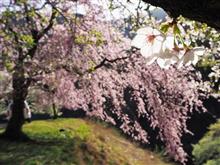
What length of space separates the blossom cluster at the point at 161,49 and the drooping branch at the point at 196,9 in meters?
0.09

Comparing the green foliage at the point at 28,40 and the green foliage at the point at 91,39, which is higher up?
the green foliage at the point at 91,39

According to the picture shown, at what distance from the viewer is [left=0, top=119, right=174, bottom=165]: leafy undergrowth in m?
13.2

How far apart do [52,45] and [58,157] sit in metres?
2.99

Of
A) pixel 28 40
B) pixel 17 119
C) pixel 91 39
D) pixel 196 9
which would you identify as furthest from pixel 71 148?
pixel 196 9

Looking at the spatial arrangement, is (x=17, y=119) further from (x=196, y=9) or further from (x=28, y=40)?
(x=196, y=9)

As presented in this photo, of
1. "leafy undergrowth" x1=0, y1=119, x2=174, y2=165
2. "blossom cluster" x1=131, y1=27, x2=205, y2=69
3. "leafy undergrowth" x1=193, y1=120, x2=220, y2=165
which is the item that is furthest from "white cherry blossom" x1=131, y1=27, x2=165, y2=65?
"leafy undergrowth" x1=193, y1=120, x2=220, y2=165

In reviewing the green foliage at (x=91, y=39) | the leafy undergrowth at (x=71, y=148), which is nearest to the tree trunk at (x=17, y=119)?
the leafy undergrowth at (x=71, y=148)

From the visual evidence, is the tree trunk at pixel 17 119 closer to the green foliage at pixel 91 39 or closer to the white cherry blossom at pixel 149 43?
the green foliage at pixel 91 39

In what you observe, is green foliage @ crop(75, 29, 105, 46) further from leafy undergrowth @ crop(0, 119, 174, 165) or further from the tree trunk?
leafy undergrowth @ crop(0, 119, 174, 165)

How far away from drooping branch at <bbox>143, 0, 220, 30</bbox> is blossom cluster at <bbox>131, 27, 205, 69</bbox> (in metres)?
0.09

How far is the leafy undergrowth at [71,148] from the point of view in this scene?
13203mm

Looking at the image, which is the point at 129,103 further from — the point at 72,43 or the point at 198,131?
the point at 72,43

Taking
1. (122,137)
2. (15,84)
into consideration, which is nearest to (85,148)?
(15,84)

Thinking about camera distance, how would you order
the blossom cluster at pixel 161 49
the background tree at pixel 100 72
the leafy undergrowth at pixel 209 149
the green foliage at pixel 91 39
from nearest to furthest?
the blossom cluster at pixel 161 49 → the green foliage at pixel 91 39 → the background tree at pixel 100 72 → the leafy undergrowth at pixel 209 149
